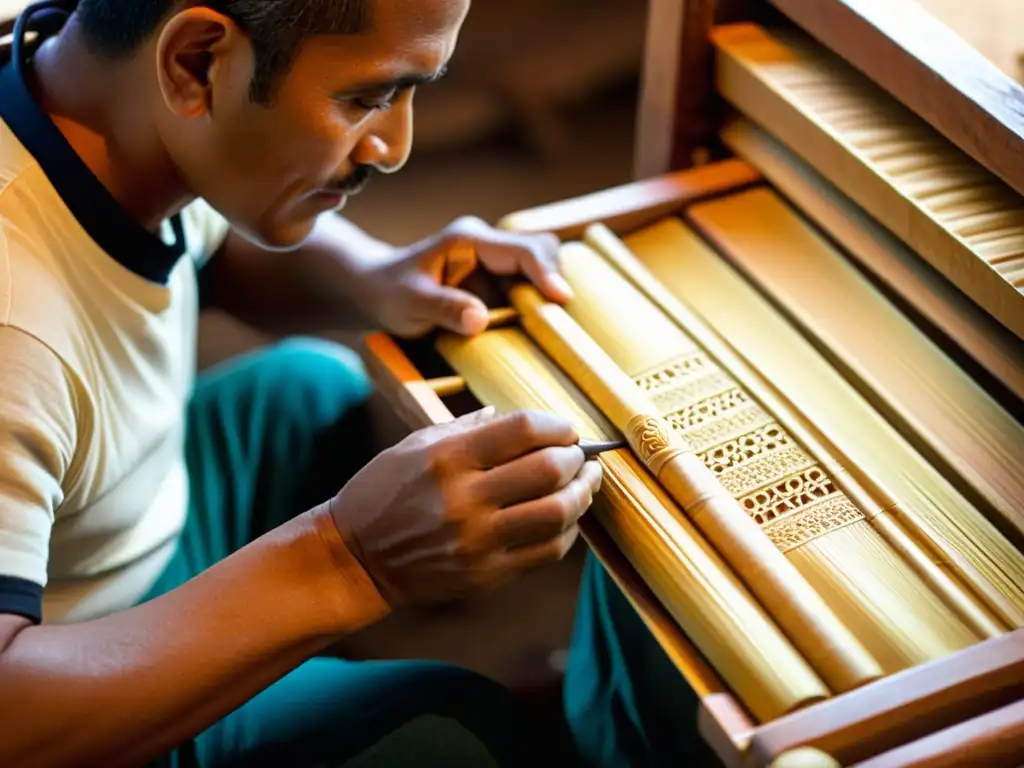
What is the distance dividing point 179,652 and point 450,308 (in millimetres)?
382

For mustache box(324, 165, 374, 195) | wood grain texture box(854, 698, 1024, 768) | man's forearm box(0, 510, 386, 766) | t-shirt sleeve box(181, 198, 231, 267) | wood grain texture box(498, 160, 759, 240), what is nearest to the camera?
wood grain texture box(854, 698, 1024, 768)

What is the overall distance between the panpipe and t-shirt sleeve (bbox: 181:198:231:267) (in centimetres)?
29

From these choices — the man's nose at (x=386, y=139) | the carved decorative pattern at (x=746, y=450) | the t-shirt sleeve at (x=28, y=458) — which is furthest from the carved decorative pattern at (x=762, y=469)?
the t-shirt sleeve at (x=28, y=458)

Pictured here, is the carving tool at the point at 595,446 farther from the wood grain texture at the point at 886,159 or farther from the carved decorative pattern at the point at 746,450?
the wood grain texture at the point at 886,159

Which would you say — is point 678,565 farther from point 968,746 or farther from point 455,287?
point 455,287

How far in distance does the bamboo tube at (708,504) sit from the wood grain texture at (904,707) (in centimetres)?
3

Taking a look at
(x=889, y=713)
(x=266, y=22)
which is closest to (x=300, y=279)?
(x=266, y=22)

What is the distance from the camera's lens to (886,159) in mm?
954

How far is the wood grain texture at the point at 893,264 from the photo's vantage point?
35.4 inches

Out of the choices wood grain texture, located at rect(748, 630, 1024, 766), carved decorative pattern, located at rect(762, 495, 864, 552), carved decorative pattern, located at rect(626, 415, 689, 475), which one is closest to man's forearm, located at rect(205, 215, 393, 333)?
carved decorative pattern, located at rect(626, 415, 689, 475)

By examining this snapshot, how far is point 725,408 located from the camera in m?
0.89

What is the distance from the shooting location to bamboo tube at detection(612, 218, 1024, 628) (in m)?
0.79

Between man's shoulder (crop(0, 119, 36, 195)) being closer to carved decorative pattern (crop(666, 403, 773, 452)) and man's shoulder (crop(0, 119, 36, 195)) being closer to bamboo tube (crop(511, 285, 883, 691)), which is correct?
bamboo tube (crop(511, 285, 883, 691))

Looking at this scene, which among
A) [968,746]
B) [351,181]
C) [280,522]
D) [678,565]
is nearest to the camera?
[968,746]
